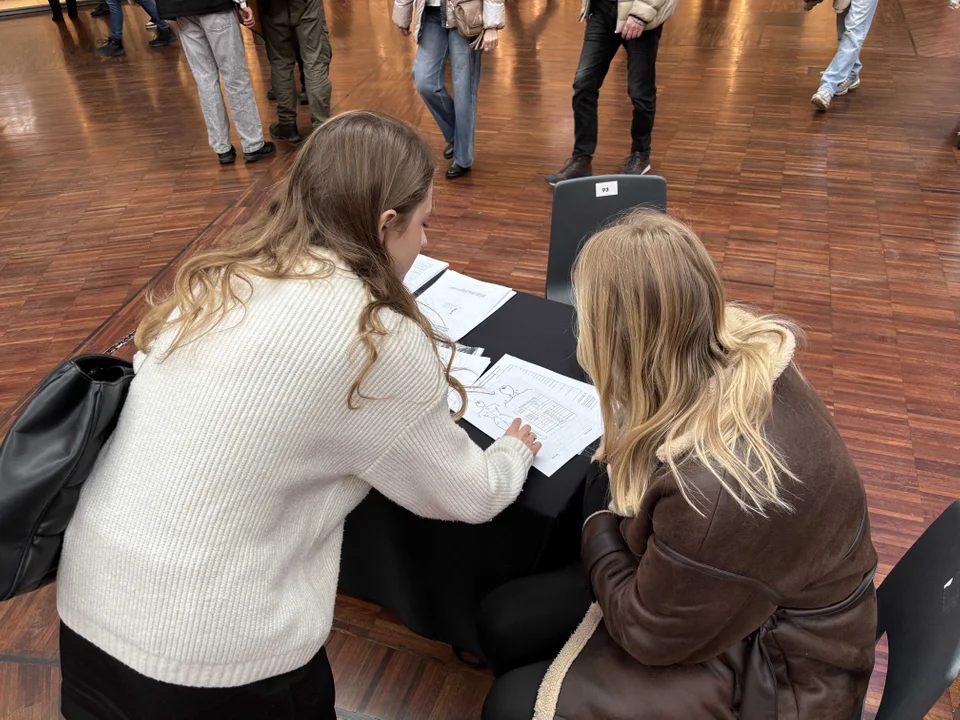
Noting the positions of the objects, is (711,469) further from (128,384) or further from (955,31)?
(955,31)

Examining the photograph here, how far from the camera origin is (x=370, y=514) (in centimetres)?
162

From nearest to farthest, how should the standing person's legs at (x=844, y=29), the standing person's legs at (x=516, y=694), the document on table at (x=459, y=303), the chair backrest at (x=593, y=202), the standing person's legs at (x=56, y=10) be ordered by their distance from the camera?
the standing person's legs at (x=516, y=694) → the document on table at (x=459, y=303) → the chair backrest at (x=593, y=202) → the standing person's legs at (x=844, y=29) → the standing person's legs at (x=56, y=10)

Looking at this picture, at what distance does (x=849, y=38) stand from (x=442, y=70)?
278 cm

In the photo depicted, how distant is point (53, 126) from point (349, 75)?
226 centimetres

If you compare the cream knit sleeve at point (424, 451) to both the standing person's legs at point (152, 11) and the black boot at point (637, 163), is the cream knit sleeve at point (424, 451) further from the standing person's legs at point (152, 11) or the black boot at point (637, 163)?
the standing person's legs at point (152, 11)

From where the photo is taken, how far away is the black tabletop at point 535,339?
153 cm

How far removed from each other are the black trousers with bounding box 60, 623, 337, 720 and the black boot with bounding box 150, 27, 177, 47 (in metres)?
7.06

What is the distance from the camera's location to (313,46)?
4363mm

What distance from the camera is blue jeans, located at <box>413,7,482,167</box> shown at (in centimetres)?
381

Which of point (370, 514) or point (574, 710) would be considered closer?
point (574, 710)

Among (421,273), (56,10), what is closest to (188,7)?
(421,273)

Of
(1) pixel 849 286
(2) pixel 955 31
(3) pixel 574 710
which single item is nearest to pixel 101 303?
(3) pixel 574 710

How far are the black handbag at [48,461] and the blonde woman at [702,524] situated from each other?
82 cm

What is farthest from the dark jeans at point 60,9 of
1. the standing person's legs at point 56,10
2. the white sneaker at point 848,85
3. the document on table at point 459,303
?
the document on table at point 459,303
